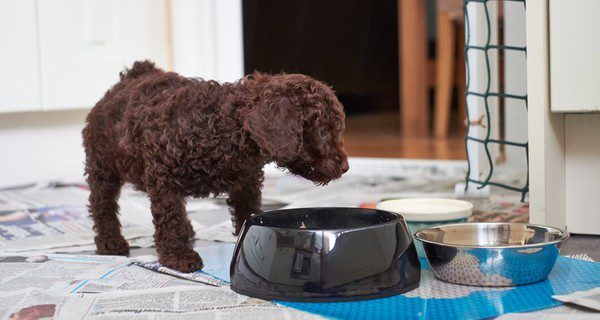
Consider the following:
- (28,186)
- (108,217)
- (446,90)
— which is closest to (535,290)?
(108,217)

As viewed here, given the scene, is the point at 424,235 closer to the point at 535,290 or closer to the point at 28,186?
the point at 535,290

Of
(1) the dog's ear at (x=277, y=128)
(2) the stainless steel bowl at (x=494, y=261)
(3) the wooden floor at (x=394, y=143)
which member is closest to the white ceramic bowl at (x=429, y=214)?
(2) the stainless steel bowl at (x=494, y=261)

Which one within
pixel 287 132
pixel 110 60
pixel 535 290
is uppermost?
pixel 110 60

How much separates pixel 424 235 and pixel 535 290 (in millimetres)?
223

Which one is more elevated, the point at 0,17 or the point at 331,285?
the point at 0,17

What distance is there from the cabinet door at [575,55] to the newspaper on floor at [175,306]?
2.30 feet

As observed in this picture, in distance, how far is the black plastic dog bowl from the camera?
1161mm

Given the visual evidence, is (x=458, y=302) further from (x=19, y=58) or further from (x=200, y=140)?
(x=19, y=58)

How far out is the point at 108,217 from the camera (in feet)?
5.18

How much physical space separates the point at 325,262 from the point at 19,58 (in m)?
1.68

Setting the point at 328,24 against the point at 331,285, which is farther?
the point at 328,24

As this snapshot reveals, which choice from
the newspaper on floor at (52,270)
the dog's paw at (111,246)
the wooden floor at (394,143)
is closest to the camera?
the newspaper on floor at (52,270)

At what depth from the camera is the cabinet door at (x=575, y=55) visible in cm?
147

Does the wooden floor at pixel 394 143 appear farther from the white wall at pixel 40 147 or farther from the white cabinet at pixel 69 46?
the white wall at pixel 40 147
